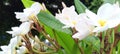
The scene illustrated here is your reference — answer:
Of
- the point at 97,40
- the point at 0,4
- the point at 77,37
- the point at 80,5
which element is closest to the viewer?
the point at 77,37

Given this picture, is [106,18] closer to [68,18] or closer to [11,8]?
[68,18]

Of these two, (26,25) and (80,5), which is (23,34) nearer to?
(26,25)

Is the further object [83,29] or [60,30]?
[60,30]

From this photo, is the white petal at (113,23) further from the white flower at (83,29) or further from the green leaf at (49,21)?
the green leaf at (49,21)

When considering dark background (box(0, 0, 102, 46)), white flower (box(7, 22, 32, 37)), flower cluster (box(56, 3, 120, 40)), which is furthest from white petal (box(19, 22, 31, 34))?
dark background (box(0, 0, 102, 46))

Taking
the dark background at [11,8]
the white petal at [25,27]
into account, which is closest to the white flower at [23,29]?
the white petal at [25,27]

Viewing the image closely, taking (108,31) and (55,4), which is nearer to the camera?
(108,31)

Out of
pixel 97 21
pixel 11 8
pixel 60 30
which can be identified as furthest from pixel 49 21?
pixel 11 8

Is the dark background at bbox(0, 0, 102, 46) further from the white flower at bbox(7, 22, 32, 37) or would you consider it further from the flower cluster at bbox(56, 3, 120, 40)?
the flower cluster at bbox(56, 3, 120, 40)

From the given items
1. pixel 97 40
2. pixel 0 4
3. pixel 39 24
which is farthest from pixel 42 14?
pixel 0 4
